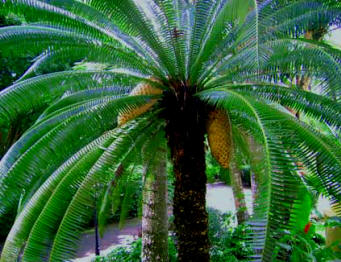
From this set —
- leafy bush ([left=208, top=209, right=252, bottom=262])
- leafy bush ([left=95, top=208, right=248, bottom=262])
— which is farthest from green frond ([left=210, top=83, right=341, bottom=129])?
leafy bush ([left=95, top=208, right=248, bottom=262])

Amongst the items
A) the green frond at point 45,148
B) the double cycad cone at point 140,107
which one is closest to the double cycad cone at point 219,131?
the double cycad cone at point 140,107

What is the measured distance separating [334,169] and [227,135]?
1205 mm

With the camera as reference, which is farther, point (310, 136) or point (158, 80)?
point (158, 80)

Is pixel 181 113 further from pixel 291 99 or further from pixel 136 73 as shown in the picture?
pixel 291 99

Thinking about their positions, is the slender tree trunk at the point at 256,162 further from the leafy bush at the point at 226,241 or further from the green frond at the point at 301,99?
the leafy bush at the point at 226,241

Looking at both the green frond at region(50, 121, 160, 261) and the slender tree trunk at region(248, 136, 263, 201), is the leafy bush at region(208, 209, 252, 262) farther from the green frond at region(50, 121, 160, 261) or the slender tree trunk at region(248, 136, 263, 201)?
the green frond at region(50, 121, 160, 261)

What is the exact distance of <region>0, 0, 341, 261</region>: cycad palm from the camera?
7.65ft

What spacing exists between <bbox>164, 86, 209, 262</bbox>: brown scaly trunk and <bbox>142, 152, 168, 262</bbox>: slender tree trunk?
140cm

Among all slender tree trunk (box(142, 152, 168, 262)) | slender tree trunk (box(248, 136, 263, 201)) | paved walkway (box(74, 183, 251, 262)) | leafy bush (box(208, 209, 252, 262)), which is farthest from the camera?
paved walkway (box(74, 183, 251, 262))

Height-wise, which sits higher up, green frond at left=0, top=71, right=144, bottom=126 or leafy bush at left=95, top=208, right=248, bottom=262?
green frond at left=0, top=71, right=144, bottom=126

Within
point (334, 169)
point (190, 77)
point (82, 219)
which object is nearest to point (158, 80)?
point (190, 77)

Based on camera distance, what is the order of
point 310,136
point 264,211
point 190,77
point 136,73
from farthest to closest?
1. point 136,73
2. point 190,77
3. point 310,136
4. point 264,211

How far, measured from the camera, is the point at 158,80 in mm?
3133

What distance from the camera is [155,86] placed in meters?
3.06
